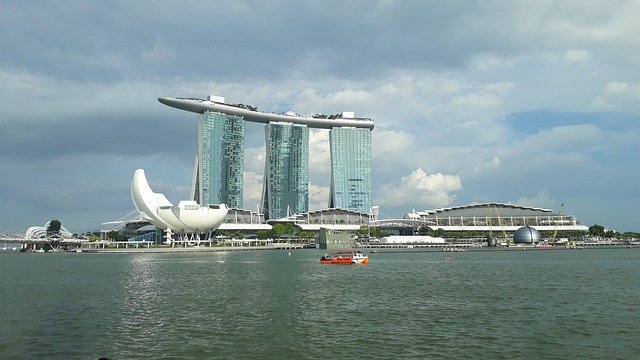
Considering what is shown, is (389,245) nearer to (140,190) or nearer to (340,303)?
(140,190)

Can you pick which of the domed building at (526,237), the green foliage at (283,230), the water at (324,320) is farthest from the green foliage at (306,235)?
the water at (324,320)

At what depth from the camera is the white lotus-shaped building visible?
505ft

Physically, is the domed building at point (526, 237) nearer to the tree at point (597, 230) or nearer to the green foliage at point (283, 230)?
the tree at point (597, 230)

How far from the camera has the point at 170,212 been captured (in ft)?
505

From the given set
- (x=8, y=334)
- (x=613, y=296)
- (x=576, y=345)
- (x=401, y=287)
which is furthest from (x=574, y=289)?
(x=8, y=334)

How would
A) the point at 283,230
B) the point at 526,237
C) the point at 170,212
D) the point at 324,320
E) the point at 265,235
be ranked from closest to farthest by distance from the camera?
1. the point at 324,320
2. the point at 170,212
3. the point at 526,237
4. the point at 265,235
5. the point at 283,230

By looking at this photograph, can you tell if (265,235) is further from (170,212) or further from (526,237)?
(526,237)

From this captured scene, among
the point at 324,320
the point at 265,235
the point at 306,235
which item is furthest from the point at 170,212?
the point at 324,320

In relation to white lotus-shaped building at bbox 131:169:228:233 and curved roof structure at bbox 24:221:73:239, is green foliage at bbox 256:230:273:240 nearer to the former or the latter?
white lotus-shaped building at bbox 131:169:228:233

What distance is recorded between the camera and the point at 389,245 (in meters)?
179

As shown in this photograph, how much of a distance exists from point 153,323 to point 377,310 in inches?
471

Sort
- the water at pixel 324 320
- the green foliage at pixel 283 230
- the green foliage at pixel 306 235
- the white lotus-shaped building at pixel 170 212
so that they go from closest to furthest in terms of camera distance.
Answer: the water at pixel 324 320 → the white lotus-shaped building at pixel 170 212 → the green foliage at pixel 283 230 → the green foliage at pixel 306 235

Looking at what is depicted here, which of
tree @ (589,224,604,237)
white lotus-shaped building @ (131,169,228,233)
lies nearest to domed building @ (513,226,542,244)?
tree @ (589,224,604,237)

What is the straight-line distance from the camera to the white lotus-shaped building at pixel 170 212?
6063 inches
